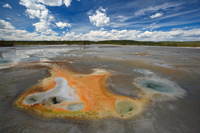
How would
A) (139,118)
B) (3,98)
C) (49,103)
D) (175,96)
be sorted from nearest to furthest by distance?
(139,118)
(49,103)
(3,98)
(175,96)

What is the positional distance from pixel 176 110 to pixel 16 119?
187 inches

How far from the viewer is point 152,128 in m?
2.36

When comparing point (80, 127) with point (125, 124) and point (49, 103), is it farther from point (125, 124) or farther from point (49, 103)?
point (49, 103)

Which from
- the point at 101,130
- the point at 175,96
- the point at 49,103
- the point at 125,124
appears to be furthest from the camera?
the point at 175,96

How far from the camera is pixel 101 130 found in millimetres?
2299

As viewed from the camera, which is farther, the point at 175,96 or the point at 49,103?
the point at 175,96

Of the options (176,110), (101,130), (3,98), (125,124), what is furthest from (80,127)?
(3,98)

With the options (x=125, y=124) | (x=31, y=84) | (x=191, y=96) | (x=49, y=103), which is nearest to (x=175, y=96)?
(x=191, y=96)

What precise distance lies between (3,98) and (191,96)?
289 inches

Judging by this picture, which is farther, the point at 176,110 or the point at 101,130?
the point at 176,110

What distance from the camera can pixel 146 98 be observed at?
12.1ft

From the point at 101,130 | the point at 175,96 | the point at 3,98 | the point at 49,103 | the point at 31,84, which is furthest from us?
the point at 31,84

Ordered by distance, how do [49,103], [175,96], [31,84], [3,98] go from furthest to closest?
1. [31,84]
2. [175,96]
3. [3,98]
4. [49,103]

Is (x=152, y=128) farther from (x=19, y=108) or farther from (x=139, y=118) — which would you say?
(x=19, y=108)
